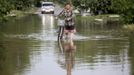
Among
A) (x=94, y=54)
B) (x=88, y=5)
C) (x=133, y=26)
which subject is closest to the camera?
(x=94, y=54)

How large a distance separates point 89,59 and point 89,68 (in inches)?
80.0

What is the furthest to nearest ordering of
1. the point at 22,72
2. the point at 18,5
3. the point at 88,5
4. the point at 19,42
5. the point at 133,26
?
the point at 18,5
the point at 88,5
the point at 133,26
the point at 19,42
the point at 22,72

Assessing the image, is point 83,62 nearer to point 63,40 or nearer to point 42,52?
point 42,52

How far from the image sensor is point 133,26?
30609mm

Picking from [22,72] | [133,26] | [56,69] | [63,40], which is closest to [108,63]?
[56,69]

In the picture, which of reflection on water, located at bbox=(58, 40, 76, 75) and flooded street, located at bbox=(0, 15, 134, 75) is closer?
flooded street, located at bbox=(0, 15, 134, 75)

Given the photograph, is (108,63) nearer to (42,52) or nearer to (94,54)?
(94,54)

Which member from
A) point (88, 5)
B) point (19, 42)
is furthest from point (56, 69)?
point (88, 5)

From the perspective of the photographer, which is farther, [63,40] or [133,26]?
[133,26]

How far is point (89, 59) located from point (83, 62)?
0.74 m

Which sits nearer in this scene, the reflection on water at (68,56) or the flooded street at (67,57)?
the flooded street at (67,57)

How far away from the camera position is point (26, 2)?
77.8 metres

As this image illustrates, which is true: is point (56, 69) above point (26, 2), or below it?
above

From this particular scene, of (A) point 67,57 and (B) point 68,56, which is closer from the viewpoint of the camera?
(A) point 67,57
